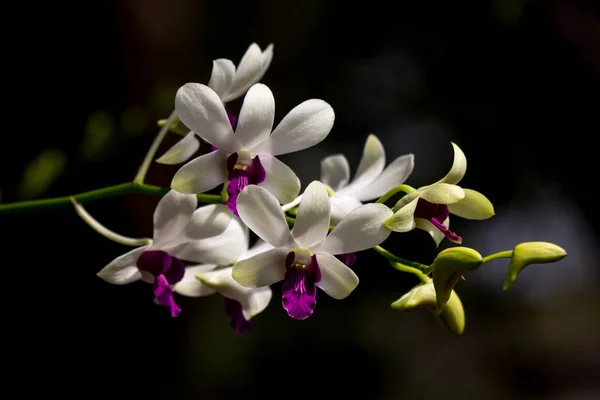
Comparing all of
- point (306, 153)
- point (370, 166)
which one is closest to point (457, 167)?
point (370, 166)

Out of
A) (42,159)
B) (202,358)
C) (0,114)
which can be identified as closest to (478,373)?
(202,358)

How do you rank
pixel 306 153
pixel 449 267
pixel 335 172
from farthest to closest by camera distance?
pixel 306 153
pixel 335 172
pixel 449 267

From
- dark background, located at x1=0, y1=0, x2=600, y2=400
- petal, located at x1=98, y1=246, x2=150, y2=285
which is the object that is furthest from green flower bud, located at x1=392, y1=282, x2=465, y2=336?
dark background, located at x1=0, y1=0, x2=600, y2=400

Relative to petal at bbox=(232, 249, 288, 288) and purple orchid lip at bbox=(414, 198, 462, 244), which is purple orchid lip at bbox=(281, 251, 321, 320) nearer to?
petal at bbox=(232, 249, 288, 288)

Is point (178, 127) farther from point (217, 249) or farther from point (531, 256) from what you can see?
point (531, 256)

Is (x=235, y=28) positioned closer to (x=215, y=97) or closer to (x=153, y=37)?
(x=153, y=37)

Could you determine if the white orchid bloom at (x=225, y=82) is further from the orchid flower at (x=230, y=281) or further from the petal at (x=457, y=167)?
the petal at (x=457, y=167)
